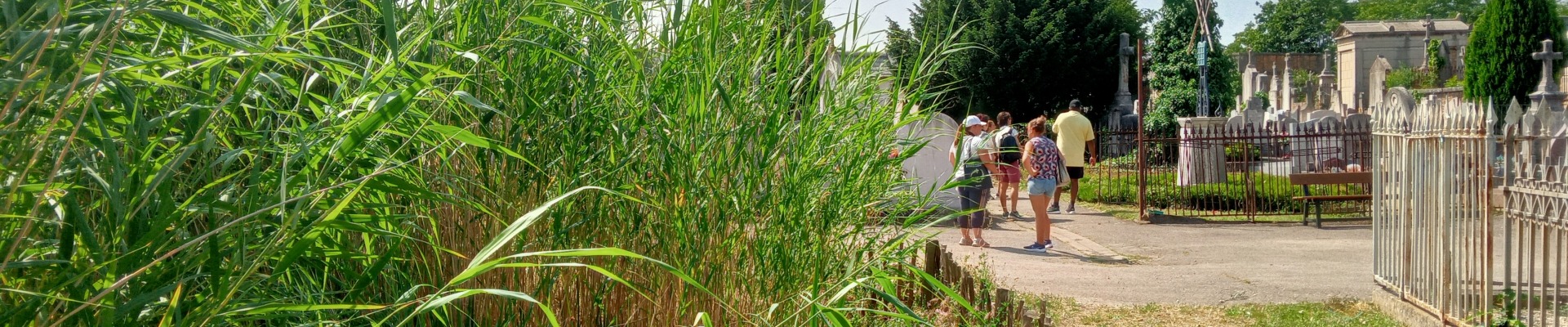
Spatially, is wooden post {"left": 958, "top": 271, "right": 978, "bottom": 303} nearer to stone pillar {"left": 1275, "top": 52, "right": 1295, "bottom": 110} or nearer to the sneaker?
the sneaker

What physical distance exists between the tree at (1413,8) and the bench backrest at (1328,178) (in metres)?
93.7

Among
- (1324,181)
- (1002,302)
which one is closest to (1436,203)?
(1002,302)

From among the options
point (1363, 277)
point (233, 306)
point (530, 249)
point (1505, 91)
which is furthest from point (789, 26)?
point (1505, 91)

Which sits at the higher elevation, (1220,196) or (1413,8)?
(1413,8)

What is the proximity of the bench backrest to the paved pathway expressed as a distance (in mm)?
440

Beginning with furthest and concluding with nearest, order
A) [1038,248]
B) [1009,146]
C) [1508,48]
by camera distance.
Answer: [1508,48] → [1009,146] → [1038,248]

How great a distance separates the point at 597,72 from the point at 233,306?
3.82ft

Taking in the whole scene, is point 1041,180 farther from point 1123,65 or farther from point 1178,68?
point 1178,68

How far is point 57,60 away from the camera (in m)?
1.44

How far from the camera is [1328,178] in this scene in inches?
450

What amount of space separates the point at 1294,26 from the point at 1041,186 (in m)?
88.7

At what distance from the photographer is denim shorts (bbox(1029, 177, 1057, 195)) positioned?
894cm

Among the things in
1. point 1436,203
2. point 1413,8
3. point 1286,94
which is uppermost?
point 1413,8

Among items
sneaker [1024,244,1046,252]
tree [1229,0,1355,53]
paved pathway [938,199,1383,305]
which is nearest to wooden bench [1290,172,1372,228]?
paved pathway [938,199,1383,305]
